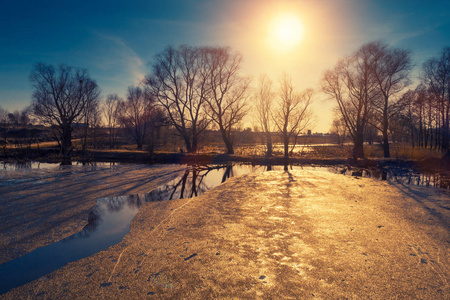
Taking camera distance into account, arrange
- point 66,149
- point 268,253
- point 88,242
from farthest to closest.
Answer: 1. point 66,149
2. point 88,242
3. point 268,253

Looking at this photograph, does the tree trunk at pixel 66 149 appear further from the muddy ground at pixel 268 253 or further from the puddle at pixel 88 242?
the puddle at pixel 88 242

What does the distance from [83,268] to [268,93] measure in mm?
25688

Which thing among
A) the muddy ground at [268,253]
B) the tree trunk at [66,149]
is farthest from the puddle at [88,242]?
the tree trunk at [66,149]

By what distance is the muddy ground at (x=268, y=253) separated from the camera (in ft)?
11.9

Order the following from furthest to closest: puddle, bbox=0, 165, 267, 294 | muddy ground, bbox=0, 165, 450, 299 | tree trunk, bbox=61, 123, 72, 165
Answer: tree trunk, bbox=61, 123, 72, 165
puddle, bbox=0, 165, 267, 294
muddy ground, bbox=0, 165, 450, 299

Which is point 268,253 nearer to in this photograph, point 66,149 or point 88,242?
point 88,242

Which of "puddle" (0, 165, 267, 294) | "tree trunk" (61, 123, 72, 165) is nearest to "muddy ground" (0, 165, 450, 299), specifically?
"puddle" (0, 165, 267, 294)

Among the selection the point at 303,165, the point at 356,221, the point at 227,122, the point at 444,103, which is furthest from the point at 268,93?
the point at 356,221

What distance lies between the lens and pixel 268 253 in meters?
4.75

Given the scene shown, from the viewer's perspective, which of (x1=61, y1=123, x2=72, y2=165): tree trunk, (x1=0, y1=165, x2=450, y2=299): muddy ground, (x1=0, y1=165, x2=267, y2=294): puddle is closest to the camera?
(x1=0, y1=165, x2=450, y2=299): muddy ground

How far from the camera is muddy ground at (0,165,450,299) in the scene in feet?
11.9

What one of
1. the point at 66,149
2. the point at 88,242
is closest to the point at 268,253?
the point at 88,242

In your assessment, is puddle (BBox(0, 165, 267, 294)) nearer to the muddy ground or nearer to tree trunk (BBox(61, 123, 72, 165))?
the muddy ground

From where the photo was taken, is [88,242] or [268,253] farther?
[88,242]
